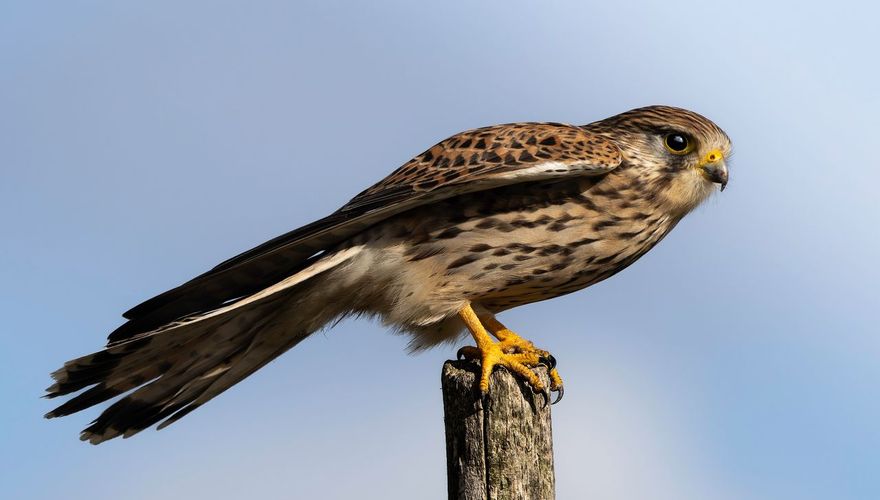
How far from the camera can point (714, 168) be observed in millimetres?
5746

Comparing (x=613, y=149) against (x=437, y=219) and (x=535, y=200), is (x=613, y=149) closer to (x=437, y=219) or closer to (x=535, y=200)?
(x=535, y=200)

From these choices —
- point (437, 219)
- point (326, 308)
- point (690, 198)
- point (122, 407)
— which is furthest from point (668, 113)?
point (122, 407)

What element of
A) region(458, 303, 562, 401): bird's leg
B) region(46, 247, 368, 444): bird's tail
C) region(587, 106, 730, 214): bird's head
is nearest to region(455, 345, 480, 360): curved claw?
region(458, 303, 562, 401): bird's leg

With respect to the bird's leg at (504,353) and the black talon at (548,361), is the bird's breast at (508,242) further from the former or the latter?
the black talon at (548,361)

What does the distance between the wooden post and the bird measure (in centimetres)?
23

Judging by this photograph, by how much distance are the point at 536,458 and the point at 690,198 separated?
190cm

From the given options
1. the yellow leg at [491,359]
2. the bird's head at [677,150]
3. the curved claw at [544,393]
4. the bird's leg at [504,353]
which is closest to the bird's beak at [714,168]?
the bird's head at [677,150]

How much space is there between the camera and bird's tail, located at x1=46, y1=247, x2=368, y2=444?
523cm

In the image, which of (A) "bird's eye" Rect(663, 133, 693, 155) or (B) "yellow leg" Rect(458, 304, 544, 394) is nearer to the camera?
(B) "yellow leg" Rect(458, 304, 544, 394)

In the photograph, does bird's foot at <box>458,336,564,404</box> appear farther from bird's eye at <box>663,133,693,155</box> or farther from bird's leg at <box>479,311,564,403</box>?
bird's eye at <box>663,133,693,155</box>

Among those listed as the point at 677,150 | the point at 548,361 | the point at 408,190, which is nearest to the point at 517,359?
the point at 548,361

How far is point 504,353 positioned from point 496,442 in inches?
27.3

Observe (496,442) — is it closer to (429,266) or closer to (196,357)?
(429,266)

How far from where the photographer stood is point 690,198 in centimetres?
568
